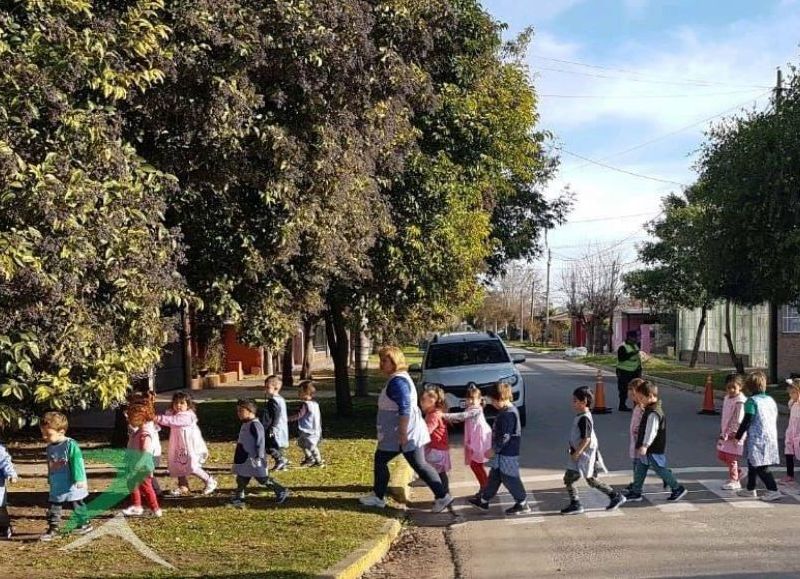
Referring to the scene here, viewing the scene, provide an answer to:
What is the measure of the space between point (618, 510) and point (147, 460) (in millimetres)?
4827

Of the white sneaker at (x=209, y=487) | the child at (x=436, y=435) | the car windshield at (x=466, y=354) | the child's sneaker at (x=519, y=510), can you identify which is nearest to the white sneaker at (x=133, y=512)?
the white sneaker at (x=209, y=487)

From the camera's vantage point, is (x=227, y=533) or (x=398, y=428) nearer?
(x=227, y=533)

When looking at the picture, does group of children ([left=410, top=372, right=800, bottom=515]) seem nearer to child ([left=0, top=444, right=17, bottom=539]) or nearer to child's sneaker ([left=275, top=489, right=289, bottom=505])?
child's sneaker ([left=275, top=489, right=289, bottom=505])

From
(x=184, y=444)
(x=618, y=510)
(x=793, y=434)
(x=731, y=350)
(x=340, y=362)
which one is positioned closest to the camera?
(x=618, y=510)

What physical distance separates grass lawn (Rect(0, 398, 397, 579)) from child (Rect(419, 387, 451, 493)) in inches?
31.2

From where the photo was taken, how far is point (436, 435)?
1013 centimetres

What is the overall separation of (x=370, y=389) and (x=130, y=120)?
21.7 meters

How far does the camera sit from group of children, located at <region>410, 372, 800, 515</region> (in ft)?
31.1

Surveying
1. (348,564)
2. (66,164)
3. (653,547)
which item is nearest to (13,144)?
(66,164)

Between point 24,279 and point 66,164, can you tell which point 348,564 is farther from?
point 66,164

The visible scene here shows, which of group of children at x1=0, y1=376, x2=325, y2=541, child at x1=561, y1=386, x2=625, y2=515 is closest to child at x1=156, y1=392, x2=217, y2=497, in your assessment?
group of children at x1=0, y1=376, x2=325, y2=541

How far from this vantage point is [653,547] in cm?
792

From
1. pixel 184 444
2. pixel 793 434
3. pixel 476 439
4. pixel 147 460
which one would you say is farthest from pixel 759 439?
pixel 147 460

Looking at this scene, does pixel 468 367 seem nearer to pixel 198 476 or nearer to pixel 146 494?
pixel 198 476
